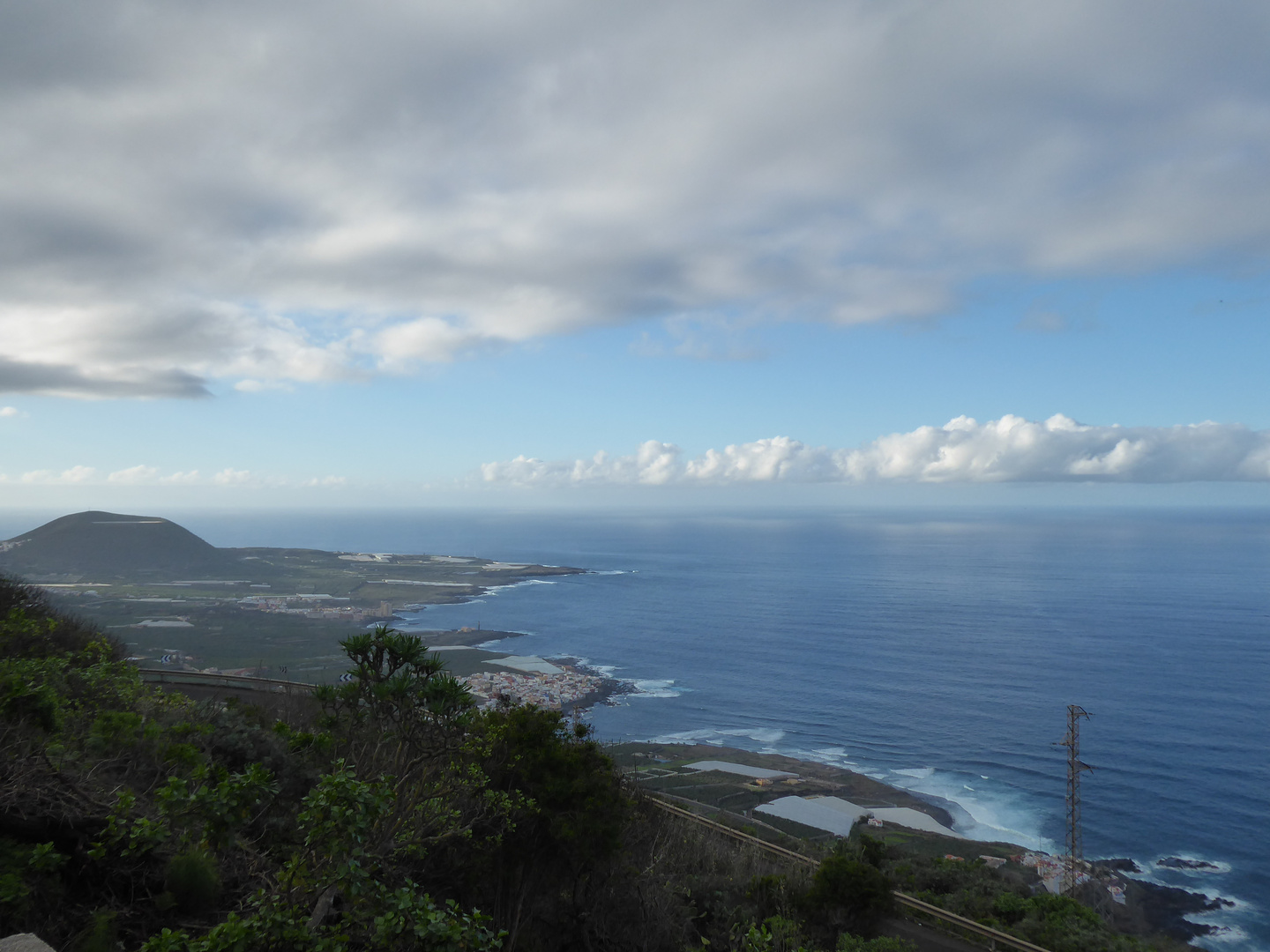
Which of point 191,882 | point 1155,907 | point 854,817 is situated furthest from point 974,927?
point 854,817

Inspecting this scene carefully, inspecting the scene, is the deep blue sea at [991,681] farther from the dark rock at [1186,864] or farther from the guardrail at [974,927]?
the guardrail at [974,927]

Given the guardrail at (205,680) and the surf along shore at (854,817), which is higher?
the guardrail at (205,680)

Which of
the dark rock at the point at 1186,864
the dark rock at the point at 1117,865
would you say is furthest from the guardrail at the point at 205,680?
the dark rock at the point at 1186,864

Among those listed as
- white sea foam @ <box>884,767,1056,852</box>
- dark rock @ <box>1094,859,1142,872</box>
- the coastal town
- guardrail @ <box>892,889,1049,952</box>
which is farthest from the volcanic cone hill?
dark rock @ <box>1094,859,1142,872</box>

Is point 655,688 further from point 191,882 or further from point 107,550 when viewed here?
point 107,550

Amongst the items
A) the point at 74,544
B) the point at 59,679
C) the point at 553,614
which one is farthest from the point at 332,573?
the point at 59,679
